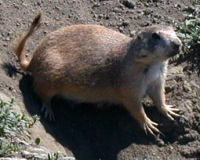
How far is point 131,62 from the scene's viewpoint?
22.1ft

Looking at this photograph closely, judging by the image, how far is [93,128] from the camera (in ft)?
23.9

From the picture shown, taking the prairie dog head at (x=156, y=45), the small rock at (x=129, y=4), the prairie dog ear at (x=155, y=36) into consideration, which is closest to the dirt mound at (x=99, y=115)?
the small rock at (x=129, y=4)

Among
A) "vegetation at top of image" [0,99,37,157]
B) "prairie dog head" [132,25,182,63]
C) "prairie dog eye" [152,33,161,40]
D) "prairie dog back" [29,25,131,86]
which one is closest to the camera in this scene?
"vegetation at top of image" [0,99,37,157]

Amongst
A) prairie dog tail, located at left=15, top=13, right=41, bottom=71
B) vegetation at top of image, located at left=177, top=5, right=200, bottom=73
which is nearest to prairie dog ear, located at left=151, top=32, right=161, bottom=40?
vegetation at top of image, located at left=177, top=5, right=200, bottom=73

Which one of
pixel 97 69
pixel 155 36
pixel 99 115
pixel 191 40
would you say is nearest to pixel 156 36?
pixel 155 36

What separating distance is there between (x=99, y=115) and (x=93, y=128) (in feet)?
0.83

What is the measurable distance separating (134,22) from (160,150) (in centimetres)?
218

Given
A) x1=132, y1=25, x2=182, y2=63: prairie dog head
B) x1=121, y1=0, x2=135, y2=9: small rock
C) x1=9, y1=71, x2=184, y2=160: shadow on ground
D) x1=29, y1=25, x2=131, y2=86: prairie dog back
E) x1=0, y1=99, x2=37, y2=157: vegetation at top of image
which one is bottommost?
x1=9, y1=71, x2=184, y2=160: shadow on ground

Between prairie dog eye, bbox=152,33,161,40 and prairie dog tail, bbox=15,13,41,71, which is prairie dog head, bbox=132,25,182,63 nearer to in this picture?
prairie dog eye, bbox=152,33,161,40

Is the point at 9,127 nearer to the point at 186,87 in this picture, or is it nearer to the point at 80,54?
the point at 80,54

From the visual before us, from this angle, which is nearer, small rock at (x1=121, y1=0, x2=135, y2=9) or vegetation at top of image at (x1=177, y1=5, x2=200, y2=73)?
vegetation at top of image at (x1=177, y1=5, x2=200, y2=73)

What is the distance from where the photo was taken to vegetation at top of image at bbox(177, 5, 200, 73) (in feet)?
24.9

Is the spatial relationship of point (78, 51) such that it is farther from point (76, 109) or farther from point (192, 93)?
point (192, 93)

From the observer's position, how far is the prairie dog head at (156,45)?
6.32 metres
